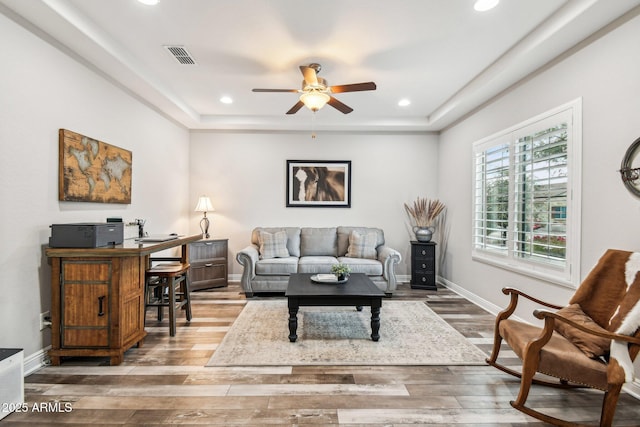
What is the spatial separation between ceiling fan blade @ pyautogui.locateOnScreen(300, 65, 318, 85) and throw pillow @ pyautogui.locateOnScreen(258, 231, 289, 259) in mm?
2672

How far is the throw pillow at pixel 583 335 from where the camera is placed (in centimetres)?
195

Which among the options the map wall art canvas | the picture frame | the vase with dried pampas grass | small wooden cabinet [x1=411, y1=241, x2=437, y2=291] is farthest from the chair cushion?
the map wall art canvas

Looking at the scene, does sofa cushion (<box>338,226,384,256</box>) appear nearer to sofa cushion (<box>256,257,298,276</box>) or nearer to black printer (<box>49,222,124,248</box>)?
sofa cushion (<box>256,257,298,276</box>)

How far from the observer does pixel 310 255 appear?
5418 millimetres

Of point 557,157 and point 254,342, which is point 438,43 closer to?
point 557,157

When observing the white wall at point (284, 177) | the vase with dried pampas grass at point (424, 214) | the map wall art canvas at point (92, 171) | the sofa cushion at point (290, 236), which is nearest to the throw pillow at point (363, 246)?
the white wall at point (284, 177)

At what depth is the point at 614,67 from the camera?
244 centimetres

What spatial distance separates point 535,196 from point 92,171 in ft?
14.6

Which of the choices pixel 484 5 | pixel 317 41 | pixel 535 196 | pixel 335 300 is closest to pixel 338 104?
pixel 317 41

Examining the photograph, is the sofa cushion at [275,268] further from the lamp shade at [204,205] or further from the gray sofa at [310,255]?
the lamp shade at [204,205]

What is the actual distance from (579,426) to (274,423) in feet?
5.85

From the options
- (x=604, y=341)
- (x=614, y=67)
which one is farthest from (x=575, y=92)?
(x=604, y=341)

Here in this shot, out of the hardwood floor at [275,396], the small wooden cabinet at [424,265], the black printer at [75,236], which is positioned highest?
the black printer at [75,236]

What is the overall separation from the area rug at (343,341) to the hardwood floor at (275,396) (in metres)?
0.13
